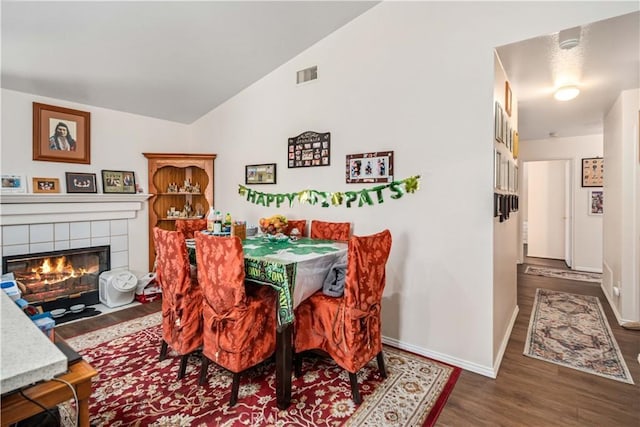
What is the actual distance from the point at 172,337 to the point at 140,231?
2484 millimetres

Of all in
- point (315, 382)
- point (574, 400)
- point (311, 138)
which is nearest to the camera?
point (574, 400)

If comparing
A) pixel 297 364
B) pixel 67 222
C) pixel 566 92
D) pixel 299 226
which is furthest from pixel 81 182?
pixel 566 92

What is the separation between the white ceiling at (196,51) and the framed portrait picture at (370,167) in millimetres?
1171

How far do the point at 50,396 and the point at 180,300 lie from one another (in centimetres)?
133

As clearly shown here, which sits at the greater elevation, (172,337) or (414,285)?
(414,285)

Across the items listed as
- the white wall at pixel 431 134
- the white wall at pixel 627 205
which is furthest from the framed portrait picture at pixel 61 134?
the white wall at pixel 627 205

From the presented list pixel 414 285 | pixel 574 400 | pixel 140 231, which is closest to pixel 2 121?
pixel 140 231

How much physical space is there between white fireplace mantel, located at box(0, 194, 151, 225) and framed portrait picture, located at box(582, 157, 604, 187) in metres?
7.16

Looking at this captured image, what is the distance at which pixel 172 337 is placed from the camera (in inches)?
91.4

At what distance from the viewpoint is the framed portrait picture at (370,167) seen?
2.82 m

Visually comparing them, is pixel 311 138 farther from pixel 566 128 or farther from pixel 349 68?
pixel 566 128

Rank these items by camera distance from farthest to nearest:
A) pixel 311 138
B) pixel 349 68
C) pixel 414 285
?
pixel 311 138, pixel 349 68, pixel 414 285

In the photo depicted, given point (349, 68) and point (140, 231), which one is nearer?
point (349, 68)

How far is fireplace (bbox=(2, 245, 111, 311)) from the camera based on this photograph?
11.2 feet
